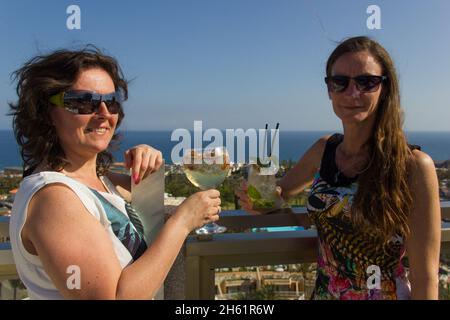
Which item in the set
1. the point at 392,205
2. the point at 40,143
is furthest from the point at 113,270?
the point at 392,205

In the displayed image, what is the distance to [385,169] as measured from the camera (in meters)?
1.75

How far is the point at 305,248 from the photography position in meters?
1.94

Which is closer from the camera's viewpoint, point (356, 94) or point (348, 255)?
point (348, 255)

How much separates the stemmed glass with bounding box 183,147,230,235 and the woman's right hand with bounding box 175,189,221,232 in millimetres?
178

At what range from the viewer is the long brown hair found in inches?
65.7

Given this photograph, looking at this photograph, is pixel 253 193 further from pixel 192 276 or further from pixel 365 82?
pixel 365 82

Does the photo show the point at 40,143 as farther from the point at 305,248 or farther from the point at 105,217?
the point at 305,248

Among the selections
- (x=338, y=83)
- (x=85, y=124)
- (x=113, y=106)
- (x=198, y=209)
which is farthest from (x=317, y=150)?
(x=85, y=124)

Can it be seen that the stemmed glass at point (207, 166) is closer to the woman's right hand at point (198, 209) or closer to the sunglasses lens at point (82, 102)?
the woman's right hand at point (198, 209)

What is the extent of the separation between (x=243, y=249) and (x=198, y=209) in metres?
0.44
